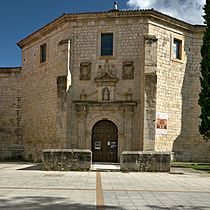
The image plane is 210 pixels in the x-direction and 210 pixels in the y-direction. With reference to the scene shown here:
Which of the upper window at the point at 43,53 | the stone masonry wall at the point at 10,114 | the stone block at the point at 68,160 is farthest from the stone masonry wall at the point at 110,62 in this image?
the stone masonry wall at the point at 10,114

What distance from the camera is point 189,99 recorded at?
22000 millimetres

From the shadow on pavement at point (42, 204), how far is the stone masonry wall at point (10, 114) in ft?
59.2

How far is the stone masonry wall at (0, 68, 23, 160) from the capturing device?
25.3 m

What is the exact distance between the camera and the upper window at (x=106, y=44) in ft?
68.4

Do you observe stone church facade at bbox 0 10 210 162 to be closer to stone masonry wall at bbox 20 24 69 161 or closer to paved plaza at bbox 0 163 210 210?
stone masonry wall at bbox 20 24 69 161

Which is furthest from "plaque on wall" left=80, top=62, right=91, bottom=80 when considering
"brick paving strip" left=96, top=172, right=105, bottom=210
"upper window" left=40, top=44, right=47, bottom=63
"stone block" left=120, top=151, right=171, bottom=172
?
"brick paving strip" left=96, top=172, right=105, bottom=210

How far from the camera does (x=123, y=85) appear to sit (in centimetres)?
2036

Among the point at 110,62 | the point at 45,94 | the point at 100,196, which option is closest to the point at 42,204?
the point at 100,196

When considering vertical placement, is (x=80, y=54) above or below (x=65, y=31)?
below

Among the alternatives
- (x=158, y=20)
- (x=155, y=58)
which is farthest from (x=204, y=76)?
(x=158, y=20)

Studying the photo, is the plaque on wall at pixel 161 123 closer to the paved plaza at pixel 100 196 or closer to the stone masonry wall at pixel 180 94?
the stone masonry wall at pixel 180 94

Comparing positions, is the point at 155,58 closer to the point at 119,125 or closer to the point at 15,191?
the point at 119,125

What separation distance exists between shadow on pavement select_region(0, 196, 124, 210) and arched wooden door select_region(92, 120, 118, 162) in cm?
1261

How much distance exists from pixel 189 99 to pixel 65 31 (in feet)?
30.3
